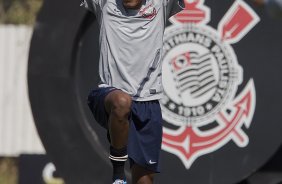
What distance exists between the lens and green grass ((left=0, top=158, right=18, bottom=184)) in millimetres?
13425

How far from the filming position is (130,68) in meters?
7.45

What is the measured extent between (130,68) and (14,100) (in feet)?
18.0

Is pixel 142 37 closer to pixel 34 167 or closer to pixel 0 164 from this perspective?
pixel 34 167

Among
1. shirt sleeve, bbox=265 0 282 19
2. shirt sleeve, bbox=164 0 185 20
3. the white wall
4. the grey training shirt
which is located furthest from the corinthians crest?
the white wall

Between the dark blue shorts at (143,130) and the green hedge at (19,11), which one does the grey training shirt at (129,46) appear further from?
the green hedge at (19,11)

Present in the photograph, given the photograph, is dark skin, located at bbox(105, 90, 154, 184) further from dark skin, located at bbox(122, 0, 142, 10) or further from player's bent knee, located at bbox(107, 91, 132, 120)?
dark skin, located at bbox(122, 0, 142, 10)

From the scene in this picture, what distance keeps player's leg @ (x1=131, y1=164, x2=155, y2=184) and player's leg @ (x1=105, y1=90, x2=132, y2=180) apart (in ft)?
0.86

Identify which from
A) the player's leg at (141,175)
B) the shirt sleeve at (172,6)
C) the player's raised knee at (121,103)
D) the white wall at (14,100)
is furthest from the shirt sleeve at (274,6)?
the white wall at (14,100)

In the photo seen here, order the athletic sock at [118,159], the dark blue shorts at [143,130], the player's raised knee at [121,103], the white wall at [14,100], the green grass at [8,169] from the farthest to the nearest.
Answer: the green grass at [8,169], the white wall at [14,100], the dark blue shorts at [143,130], the athletic sock at [118,159], the player's raised knee at [121,103]

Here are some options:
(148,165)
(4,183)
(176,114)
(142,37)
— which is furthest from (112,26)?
(4,183)

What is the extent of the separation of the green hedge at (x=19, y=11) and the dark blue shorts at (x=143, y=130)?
24.7 feet

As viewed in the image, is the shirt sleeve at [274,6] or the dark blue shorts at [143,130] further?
the dark blue shorts at [143,130]

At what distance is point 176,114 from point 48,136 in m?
0.97

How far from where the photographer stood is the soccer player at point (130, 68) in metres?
7.43
